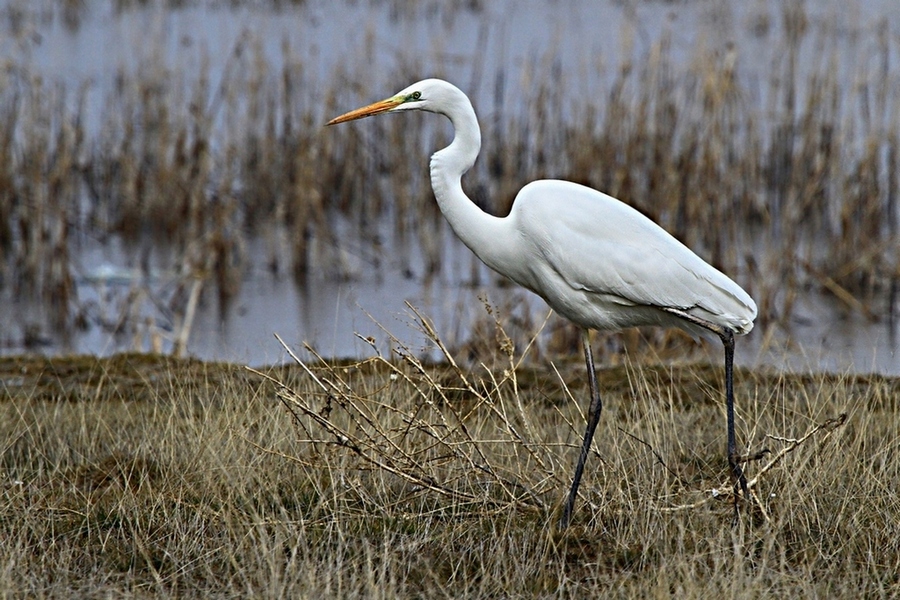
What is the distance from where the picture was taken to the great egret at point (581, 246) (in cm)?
362

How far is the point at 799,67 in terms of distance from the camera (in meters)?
12.8

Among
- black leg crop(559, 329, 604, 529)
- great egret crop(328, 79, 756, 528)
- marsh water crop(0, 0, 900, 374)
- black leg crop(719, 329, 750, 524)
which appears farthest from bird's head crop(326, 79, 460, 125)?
black leg crop(719, 329, 750, 524)

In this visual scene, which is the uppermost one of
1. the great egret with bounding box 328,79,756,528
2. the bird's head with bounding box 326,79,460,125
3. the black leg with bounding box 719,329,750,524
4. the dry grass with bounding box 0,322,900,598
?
the bird's head with bounding box 326,79,460,125

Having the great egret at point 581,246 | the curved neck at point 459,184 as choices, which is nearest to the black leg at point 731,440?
the great egret at point 581,246

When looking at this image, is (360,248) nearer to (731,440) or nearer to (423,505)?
(423,505)

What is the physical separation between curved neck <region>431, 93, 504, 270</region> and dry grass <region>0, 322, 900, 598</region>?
1.39 ft

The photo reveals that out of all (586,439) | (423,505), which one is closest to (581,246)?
(586,439)

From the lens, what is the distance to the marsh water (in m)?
7.03

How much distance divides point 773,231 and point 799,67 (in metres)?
3.91

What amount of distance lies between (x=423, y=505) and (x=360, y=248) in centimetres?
594

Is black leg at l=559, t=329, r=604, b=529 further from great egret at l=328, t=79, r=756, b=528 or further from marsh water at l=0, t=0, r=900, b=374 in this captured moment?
Result: marsh water at l=0, t=0, r=900, b=374

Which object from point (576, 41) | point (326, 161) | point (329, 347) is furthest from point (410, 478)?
point (576, 41)

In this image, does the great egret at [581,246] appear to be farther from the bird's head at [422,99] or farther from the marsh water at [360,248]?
the marsh water at [360,248]

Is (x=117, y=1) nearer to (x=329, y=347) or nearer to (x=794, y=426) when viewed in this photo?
(x=329, y=347)
